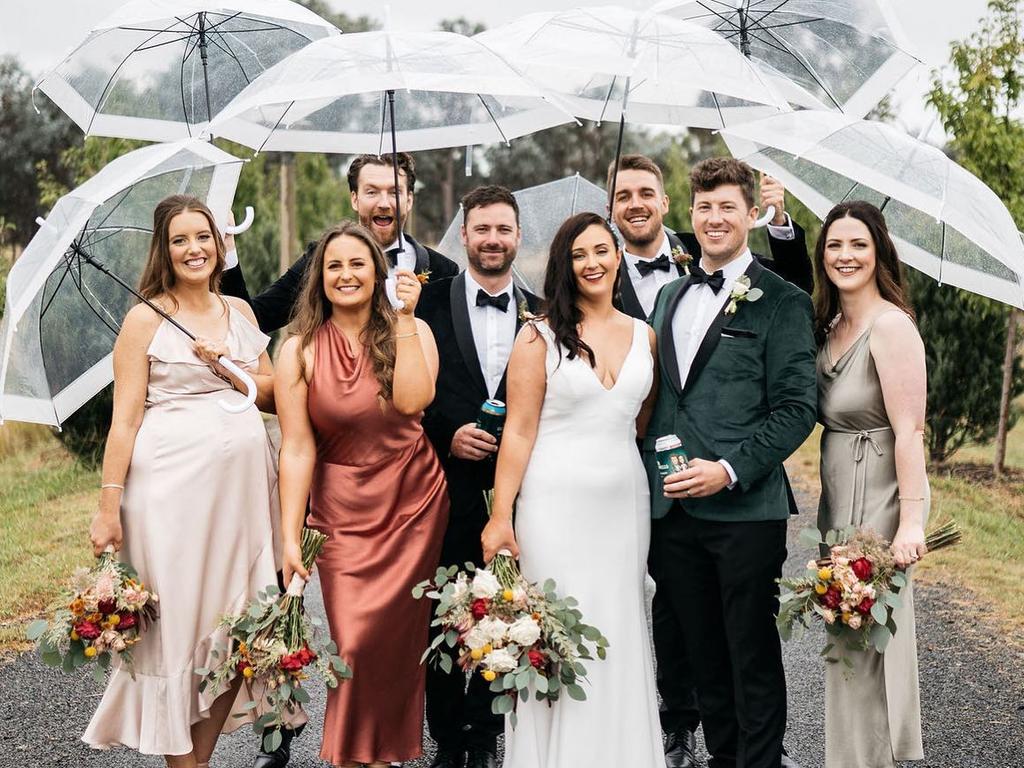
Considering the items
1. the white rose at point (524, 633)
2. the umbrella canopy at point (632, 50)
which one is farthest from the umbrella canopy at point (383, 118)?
the white rose at point (524, 633)

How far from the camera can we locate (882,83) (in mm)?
5316

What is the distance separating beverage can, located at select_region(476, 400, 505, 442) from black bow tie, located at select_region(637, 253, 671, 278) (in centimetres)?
123

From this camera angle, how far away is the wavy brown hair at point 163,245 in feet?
14.9

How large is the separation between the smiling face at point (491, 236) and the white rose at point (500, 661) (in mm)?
1879

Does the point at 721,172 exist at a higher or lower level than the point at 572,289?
higher

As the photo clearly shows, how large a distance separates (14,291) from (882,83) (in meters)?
3.99

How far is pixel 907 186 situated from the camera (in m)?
4.22

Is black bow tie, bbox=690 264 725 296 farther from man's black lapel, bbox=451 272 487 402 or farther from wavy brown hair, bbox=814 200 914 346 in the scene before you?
man's black lapel, bbox=451 272 487 402

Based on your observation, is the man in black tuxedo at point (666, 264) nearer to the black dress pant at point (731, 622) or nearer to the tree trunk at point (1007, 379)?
the black dress pant at point (731, 622)

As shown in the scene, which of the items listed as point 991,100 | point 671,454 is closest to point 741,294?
point 671,454

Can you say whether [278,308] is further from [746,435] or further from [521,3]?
[521,3]

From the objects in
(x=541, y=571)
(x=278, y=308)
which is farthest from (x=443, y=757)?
(x=278, y=308)

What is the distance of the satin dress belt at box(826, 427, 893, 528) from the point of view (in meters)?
4.41

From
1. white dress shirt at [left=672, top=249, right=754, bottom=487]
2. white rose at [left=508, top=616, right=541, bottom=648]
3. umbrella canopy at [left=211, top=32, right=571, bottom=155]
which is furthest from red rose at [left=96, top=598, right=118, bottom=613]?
white dress shirt at [left=672, top=249, right=754, bottom=487]
